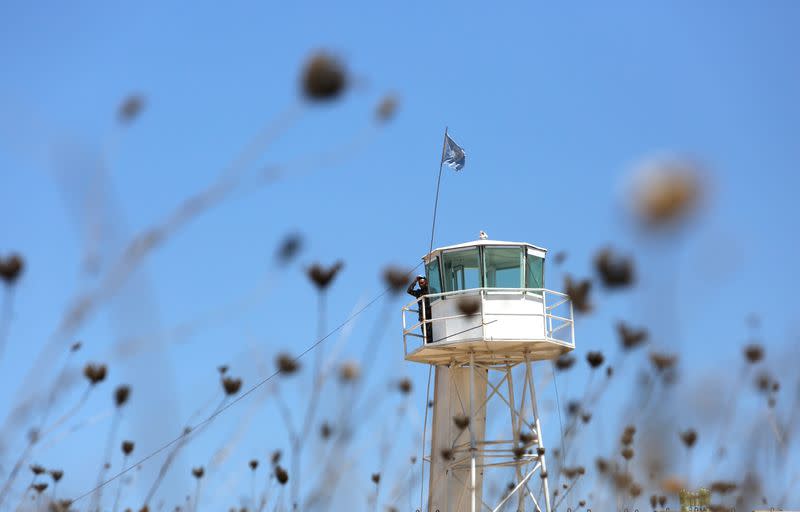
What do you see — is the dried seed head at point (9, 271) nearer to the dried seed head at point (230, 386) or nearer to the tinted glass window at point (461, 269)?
the dried seed head at point (230, 386)

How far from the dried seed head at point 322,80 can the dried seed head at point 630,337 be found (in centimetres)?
213

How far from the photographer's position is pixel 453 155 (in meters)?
25.1

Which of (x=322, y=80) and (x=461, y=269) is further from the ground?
(x=461, y=269)

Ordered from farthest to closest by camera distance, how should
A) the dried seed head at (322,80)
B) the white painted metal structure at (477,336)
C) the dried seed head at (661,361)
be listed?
the white painted metal structure at (477,336), the dried seed head at (661,361), the dried seed head at (322,80)

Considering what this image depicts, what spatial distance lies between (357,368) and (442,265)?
16.3 meters

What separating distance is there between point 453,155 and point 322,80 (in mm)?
22616

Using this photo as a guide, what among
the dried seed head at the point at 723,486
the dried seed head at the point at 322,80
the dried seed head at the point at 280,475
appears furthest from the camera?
the dried seed head at the point at 723,486

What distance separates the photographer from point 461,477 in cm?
2197

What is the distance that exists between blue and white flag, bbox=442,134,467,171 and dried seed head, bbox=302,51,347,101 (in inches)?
880

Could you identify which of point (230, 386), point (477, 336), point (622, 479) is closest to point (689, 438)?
point (622, 479)

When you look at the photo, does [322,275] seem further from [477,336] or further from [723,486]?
[477,336]

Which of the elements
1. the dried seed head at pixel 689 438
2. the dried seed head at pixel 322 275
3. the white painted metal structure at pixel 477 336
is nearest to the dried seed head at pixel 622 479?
the dried seed head at pixel 689 438

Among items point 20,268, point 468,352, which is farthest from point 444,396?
Result: point 20,268

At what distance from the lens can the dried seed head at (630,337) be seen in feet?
14.2
